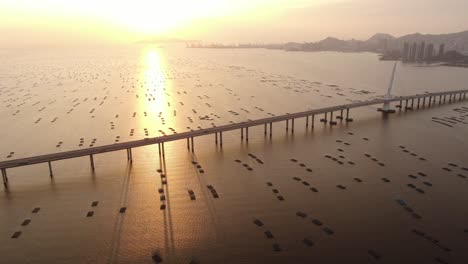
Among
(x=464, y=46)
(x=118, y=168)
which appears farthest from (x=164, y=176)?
(x=464, y=46)

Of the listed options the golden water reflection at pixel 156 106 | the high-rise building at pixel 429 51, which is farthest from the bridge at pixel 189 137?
the high-rise building at pixel 429 51

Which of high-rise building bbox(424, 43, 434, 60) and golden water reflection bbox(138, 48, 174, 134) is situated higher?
high-rise building bbox(424, 43, 434, 60)

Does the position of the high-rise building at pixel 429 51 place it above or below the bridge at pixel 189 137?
above

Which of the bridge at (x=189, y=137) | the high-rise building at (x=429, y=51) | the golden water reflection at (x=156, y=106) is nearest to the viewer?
the bridge at (x=189, y=137)

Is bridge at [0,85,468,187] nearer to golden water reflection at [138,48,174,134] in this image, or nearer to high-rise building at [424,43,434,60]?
golden water reflection at [138,48,174,134]

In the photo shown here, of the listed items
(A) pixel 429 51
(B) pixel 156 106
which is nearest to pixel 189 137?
(B) pixel 156 106

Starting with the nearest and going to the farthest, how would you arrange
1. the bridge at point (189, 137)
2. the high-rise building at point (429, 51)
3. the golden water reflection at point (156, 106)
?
the bridge at point (189, 137), the golden water reflection at point (156, 106), the high-rise building at point (429, 51)

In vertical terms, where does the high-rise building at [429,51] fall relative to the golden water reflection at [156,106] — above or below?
above

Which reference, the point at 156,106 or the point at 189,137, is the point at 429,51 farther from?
the point at 189,137

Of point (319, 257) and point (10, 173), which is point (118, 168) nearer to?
point (10, 173)

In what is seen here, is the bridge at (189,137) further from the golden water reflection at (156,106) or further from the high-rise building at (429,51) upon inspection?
the high-rise building at (429,51)

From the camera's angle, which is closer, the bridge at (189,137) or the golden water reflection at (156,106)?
the bridge at (189,137)

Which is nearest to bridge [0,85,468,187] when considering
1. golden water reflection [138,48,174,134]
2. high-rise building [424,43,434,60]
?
golden water reflection [138,48,174,134]
